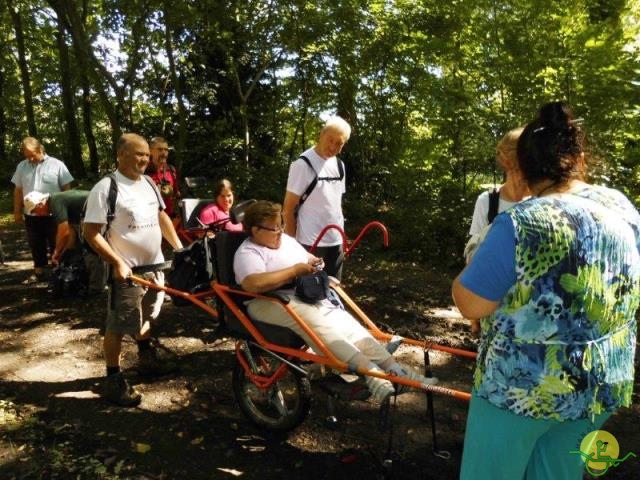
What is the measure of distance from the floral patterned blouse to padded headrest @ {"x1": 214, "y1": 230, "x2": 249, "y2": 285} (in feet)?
7.33

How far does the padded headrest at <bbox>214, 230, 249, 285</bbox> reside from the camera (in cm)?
362

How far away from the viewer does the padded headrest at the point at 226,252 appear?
3.62m

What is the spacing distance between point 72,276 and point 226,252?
11.7 ft

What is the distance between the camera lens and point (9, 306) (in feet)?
20.4

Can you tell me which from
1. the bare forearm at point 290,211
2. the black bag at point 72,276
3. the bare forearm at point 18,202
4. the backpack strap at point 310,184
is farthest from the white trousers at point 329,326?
the bare forearm at point 18,202

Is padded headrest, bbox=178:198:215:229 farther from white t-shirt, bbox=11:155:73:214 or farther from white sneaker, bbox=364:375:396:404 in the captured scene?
white sneaker, bbox=364:375:396:404

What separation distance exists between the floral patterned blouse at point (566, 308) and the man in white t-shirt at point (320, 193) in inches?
106

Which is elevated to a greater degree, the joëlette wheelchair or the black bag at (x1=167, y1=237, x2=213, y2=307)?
the black bag at (x1=167, y1=237, x2=213, y2=307)

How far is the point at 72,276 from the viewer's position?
6.29 metres

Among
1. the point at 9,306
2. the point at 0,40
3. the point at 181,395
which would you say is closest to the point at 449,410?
the point at 181,395

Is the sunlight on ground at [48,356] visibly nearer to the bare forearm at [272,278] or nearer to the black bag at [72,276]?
the black bag at [72,276]

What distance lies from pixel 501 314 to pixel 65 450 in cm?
300

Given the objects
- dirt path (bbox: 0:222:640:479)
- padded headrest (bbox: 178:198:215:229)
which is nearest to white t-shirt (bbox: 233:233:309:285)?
dirt path (bbox: 0:222:640:479)

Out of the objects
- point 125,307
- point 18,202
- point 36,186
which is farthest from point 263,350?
point 18,202
